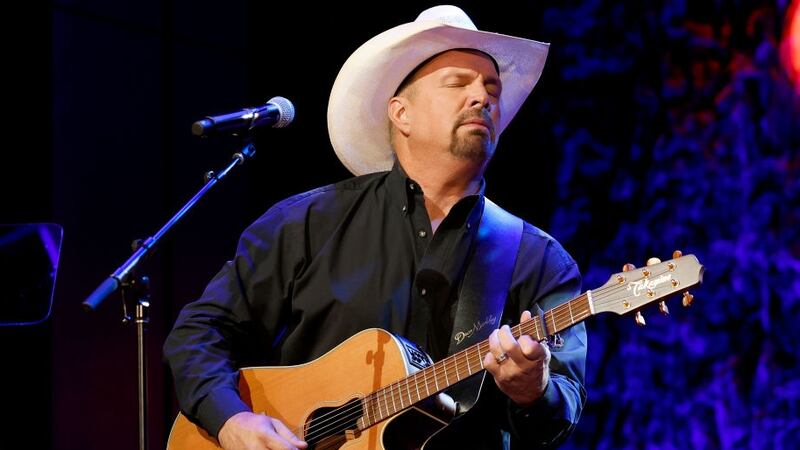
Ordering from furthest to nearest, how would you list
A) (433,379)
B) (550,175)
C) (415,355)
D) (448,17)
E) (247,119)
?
(550,175)
(448,17)
(247,119)
(415,355)
(433,379)

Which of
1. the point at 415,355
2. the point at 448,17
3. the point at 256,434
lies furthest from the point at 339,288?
the point at 448,17

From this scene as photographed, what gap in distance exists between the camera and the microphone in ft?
9.51

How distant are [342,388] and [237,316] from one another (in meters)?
0.56

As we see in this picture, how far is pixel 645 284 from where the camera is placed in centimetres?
250

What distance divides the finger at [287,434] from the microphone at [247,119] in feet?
2.93

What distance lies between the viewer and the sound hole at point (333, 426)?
2891 mm

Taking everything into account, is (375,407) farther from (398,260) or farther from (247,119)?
(247,119)

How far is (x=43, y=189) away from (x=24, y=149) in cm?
21

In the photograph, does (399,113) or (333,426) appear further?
(399,113)

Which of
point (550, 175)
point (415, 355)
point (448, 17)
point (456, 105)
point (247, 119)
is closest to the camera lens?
point (415, 355)

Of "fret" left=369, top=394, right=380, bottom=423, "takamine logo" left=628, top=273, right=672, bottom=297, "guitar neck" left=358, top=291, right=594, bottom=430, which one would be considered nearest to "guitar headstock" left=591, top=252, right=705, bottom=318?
"takamine logo" left=628, top=273, right=672, bottom=297

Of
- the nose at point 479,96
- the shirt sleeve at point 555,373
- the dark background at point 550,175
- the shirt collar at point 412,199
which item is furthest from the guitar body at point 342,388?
the dark background at point 550,175

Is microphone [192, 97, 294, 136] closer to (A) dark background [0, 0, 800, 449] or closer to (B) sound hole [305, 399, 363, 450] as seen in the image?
(B) sound hole [305, 399, 363, 450]

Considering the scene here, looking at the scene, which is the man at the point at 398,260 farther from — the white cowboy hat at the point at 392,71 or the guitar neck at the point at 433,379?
the guitar neck at the point at 433,379
